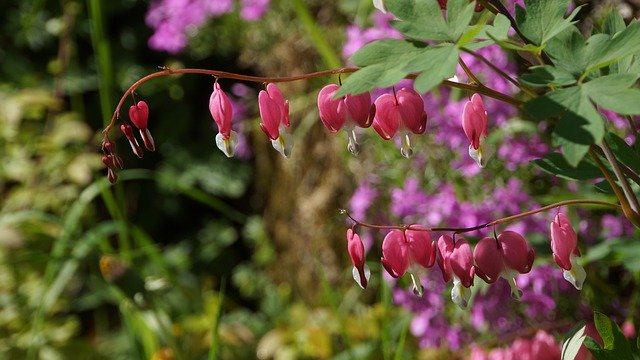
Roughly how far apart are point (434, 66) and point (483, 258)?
→ 0.94 feet

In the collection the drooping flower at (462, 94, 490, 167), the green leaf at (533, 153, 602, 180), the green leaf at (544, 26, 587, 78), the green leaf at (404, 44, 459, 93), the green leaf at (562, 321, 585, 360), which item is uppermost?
the green leaf at (404, 44, 459, 93)

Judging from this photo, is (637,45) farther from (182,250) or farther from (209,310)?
(182,250)

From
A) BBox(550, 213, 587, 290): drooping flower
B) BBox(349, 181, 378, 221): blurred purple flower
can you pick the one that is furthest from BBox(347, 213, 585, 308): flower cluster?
BBox(349, 181, 378, 221): blurred purple flower

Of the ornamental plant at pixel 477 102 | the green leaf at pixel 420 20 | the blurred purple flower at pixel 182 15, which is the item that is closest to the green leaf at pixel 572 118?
the ornamental plant at pixel 477 102

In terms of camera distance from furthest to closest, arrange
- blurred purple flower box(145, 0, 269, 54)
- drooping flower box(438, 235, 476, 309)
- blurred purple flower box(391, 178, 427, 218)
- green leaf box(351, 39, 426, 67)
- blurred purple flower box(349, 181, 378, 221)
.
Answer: blurred purple flower box(145, 0, 269, 54) → blurred purple flower box(349, 181, 378, 221) → blurred purple flower box(391, 178, 427, 218) → drooping flower box(438, 235, 476, 309) → green leaf box(351, 39, 426, 67)

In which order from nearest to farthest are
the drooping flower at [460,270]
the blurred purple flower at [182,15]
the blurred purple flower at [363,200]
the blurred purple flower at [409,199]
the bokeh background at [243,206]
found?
the drooping flower at [460,270], the bokeh background at [243,206], the blurred purple flower at [409,199], the blurred purple flower at [363,200], the blurred purple flower at [182,15]

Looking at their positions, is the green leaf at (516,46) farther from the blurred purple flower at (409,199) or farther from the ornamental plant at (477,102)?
the blurred purple flower at (409,199)

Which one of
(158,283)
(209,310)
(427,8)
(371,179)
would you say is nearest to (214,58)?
(209,310)

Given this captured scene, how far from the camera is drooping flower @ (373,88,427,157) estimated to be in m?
1.21

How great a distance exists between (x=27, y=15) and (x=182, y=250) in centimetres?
123

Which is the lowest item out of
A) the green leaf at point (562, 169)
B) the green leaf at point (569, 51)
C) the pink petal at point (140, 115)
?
the green leaf at point (562, 169)

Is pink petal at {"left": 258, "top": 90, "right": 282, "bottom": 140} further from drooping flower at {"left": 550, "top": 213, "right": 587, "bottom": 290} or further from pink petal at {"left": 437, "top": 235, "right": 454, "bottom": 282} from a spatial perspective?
drooping flower at {"left": 550, "top": 213, "right": 587, "bottom": 290}

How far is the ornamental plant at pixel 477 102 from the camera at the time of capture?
99cm

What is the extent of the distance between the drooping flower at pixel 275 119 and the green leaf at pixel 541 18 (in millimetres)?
322
